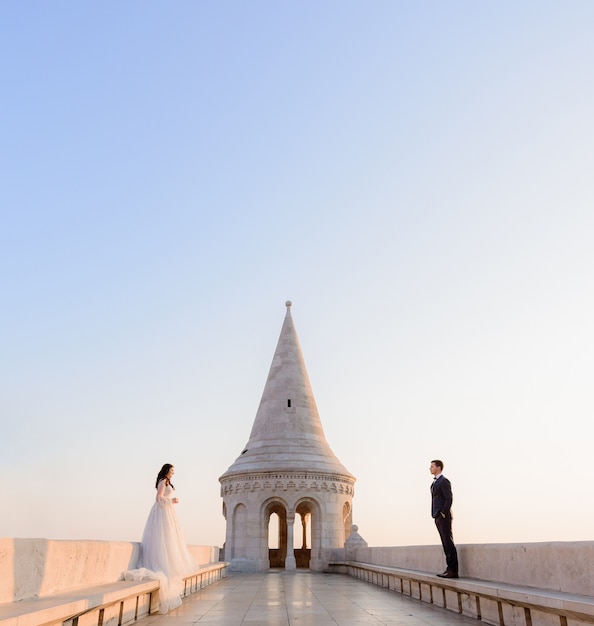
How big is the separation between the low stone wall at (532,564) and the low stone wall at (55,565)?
16.2 ft

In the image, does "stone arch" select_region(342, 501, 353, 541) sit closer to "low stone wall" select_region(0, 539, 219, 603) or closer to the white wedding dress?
the white wedding dress

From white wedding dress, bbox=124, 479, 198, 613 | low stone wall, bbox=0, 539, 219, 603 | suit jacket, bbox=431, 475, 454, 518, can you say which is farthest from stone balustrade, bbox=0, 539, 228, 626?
suit jacket, bbox=431, 475, 454, 518

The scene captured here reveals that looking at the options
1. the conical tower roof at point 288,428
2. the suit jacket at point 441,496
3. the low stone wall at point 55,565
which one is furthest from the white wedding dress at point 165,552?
the conical tower roof at point 288,428

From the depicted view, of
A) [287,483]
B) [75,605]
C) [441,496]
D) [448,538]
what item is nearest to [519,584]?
[448,538]

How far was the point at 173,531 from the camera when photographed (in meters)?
9.80

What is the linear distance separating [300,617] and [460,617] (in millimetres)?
2085

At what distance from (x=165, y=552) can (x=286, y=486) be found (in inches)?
598

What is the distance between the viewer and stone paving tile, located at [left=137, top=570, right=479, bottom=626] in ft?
24.2

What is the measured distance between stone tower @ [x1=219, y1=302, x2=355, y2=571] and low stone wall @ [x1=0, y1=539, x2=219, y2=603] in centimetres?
1605

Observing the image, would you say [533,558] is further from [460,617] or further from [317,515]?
[317,515]

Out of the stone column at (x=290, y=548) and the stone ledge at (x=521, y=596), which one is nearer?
the stone ledge at (x=521, y=596)

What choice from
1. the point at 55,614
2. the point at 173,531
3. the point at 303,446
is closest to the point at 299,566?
the point at 303,446

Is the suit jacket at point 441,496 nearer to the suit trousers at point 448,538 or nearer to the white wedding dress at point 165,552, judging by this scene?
the suit trousers at point 448,538

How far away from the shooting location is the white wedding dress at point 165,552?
Result: 8.71 meters
